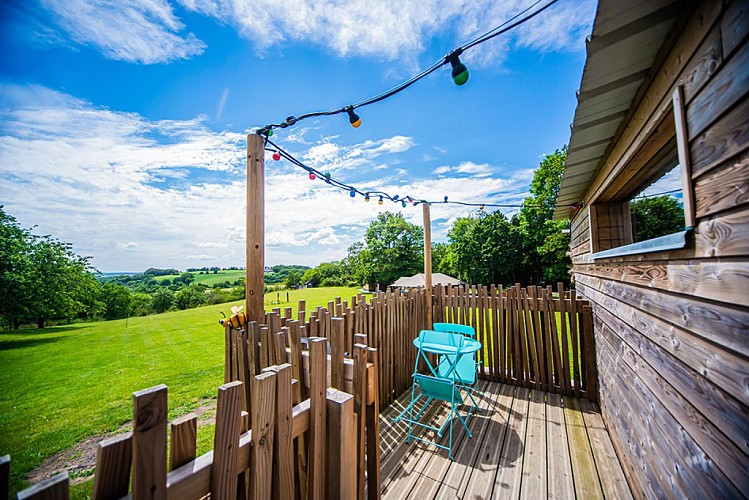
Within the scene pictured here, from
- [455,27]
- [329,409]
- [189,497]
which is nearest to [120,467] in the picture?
[189,497]

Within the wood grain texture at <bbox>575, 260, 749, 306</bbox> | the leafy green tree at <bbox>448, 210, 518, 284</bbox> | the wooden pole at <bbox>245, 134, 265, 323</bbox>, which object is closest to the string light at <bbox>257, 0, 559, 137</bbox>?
the wooden pole at <bbox>245, 134, 265, 323</bbox>

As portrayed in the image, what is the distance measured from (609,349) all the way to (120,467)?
3.96 metres

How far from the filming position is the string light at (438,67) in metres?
1.66

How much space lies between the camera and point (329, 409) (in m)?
1.23

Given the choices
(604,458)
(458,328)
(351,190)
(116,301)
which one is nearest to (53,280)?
(351,190)

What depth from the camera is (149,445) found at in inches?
28.6

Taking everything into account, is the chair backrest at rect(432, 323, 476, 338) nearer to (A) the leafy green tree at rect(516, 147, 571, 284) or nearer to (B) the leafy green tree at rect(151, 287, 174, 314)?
(A) the leafy green tree at rect(516, 147, 571, 284)

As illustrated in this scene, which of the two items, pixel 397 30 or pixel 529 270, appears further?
pixel 529 270

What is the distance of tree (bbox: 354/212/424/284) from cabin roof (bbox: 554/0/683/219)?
2920cm

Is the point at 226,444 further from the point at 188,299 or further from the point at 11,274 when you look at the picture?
the point at 188,299

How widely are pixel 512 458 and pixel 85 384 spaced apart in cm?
969

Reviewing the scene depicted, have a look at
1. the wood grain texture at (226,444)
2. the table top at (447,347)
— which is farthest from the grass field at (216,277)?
the wood grain texture at (226,444)

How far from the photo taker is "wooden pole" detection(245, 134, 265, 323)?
2.50 meters

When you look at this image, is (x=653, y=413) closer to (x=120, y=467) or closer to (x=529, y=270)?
(x=120, y=467)
